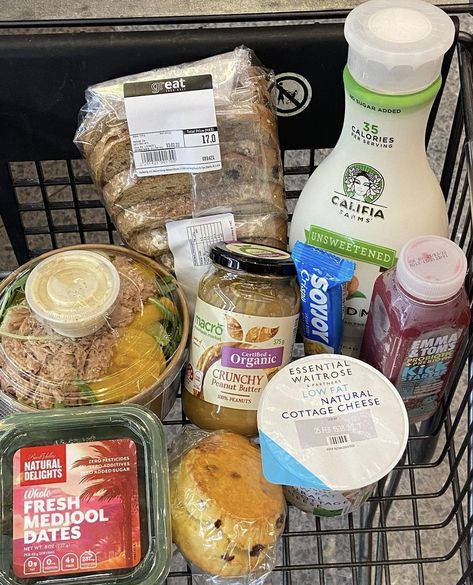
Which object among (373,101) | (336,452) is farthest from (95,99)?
(336,452)

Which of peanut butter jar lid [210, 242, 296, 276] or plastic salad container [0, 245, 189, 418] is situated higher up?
peanut butter jar lid [210, 242, 296, 276]

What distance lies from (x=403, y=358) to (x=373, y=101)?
0.21m

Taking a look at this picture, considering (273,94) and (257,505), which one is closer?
(257,505)

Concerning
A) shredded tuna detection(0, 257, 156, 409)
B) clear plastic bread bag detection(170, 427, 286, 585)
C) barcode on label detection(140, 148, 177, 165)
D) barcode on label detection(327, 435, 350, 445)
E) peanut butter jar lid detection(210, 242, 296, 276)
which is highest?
barcode on label detection(140, 148, 177, 165)

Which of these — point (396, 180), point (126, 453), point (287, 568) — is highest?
point (396, 180)

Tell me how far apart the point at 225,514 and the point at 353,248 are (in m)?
0.26

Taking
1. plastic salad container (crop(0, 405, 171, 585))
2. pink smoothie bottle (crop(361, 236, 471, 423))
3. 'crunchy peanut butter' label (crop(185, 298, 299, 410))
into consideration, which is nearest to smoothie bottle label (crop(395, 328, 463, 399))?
pink smoothie bottle (crop(361, 236, 471, 423))

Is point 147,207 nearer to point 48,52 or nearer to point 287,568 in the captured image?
point 48,52

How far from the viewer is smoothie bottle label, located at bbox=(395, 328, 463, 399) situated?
689 millimetres

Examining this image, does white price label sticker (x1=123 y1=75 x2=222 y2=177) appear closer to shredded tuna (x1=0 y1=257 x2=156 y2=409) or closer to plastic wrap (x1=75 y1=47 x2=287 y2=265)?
plastic wrap (x1=75 y1=47 x2=287 y2=265)

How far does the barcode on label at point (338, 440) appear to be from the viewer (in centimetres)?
67

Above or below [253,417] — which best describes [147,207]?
above

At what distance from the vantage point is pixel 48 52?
2.56 feet

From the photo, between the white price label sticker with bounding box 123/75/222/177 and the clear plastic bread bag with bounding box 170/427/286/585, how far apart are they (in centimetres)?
27
